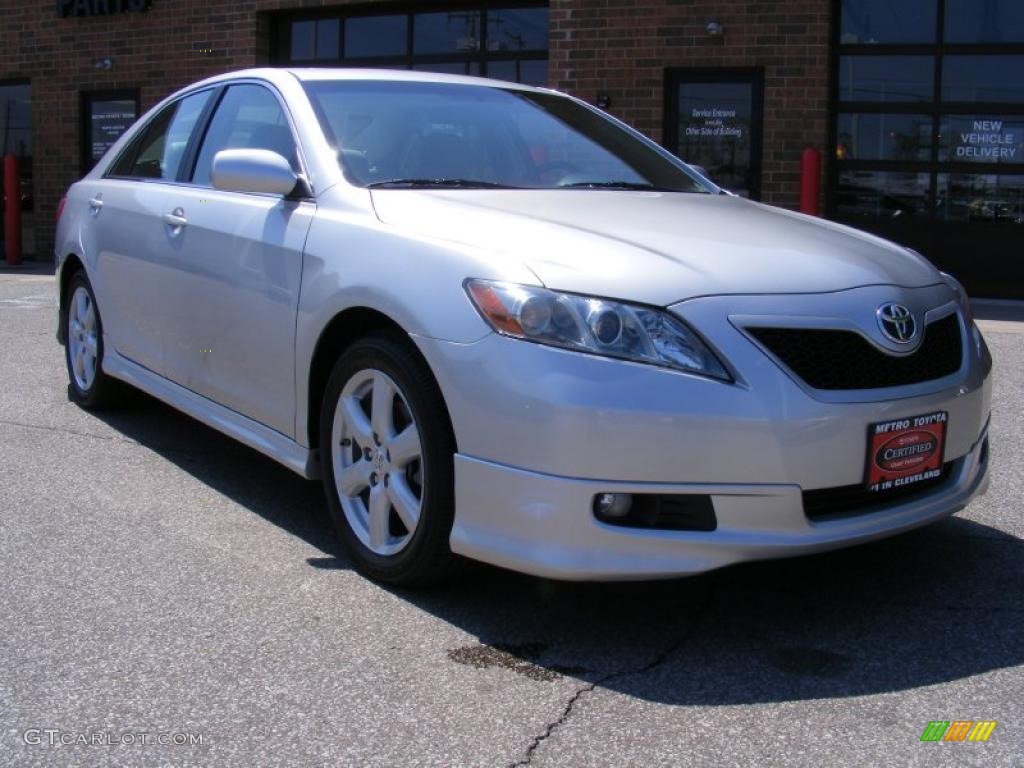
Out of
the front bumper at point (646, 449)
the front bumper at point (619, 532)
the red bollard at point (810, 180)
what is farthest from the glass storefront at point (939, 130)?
the front bumper at point (619, 532)

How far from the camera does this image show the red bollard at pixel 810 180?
37.2 feet

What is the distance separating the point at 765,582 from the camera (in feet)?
12.5

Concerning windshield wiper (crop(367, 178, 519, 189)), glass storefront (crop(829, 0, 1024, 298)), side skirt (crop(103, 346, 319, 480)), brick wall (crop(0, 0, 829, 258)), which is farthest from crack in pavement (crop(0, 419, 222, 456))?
glass storefront (crop(829, 0, 1024, 298))

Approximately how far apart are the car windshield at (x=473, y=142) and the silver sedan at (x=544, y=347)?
0.04 ft

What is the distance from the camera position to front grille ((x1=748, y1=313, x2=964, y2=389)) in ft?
10.4

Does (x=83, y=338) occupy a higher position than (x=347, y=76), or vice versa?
(x=347, y=76)

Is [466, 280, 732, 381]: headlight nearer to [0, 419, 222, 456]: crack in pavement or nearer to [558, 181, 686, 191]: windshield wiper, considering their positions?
[558, 181, 686, 191]: windshield wiper

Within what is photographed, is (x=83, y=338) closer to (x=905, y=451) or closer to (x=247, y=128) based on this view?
(x=247, y=128)

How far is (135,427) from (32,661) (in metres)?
2.85

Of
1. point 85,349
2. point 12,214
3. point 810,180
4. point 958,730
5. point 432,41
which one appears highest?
point 432,41

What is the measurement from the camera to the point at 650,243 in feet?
11.2

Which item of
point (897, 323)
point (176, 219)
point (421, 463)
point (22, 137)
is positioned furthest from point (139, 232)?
point (22, 137)

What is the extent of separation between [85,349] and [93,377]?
164mm

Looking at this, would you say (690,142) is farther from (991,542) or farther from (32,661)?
(32,661)
